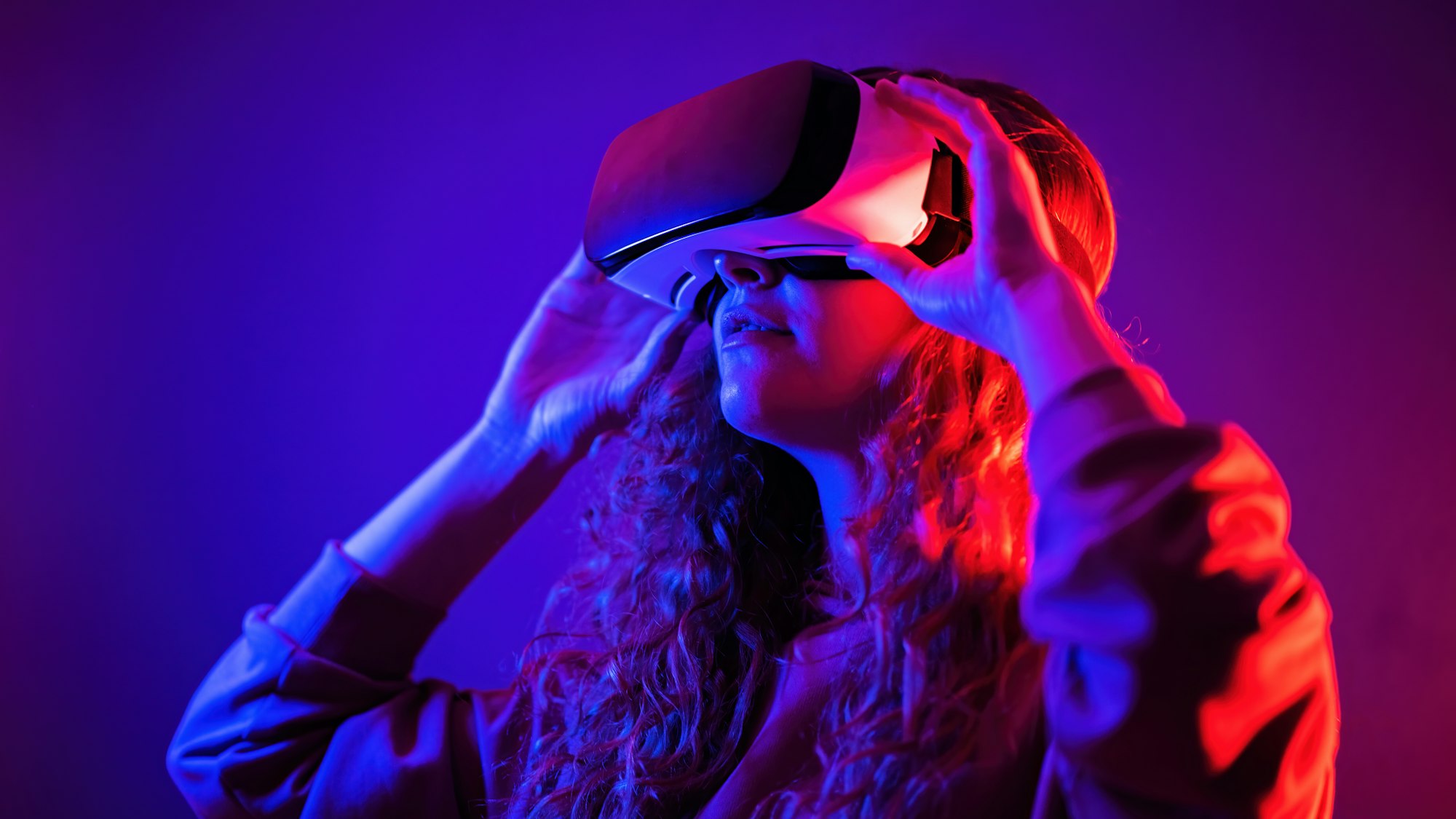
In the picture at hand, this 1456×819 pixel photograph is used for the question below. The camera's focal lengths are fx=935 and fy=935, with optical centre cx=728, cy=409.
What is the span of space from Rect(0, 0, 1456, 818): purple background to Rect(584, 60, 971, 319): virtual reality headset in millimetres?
417

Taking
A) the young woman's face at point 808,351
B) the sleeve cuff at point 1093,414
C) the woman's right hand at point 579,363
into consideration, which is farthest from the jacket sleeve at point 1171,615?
the woman's right hand at point 579,363

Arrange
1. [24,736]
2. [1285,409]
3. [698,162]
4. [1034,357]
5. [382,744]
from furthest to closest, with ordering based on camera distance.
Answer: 1. [24,736]
2. [1285,409]
3. [382,744]
4. [698,162]
5. [1034,357]

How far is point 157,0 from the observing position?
119 centimetres

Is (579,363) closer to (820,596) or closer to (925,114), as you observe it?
(820,596)

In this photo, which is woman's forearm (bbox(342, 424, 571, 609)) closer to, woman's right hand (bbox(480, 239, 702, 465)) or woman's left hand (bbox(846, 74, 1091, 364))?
woman's right hand (bbox(480, 239, 702, 465))

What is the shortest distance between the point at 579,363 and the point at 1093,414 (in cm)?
68

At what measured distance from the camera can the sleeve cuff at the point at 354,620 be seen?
91cm

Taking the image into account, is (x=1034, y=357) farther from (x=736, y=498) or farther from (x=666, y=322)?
(x=666, y=322)

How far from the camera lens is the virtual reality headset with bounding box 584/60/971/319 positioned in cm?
67

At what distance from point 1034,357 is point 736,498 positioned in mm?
402

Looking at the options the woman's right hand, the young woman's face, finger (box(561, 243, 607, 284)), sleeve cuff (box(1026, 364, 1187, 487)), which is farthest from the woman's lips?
finger (box(561, 243, 607, 284))

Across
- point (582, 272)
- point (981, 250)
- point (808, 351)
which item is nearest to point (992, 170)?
point (981, 250)

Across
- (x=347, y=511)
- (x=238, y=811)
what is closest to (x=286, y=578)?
(x=347, y=511)

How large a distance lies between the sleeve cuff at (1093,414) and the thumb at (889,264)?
6.4 inches
